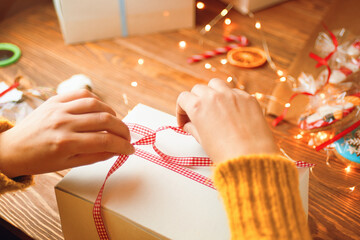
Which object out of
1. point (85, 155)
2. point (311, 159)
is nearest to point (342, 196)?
point (311, 159)

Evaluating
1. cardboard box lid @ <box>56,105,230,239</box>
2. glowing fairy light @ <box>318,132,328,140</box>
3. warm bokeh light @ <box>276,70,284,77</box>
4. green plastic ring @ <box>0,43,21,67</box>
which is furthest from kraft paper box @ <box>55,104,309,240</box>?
green plastic ring @ <box>0,43,21,67</box>

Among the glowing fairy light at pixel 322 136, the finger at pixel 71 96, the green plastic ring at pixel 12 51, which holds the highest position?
the finger at pixel 71 96

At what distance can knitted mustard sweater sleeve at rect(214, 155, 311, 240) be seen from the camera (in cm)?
42

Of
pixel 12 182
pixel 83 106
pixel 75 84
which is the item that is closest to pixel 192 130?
pixel 83 106

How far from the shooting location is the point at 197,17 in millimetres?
1178

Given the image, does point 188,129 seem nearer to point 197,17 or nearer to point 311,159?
point 311,159

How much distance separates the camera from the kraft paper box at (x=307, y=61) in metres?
0.85

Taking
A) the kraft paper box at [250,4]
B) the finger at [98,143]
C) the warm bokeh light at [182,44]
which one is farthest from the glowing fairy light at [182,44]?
the finger at [98,143]

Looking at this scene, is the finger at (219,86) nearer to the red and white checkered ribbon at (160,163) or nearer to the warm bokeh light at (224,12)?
the red and white checkered ribbon at (160,163)

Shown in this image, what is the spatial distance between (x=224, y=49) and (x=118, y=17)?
0.34 m

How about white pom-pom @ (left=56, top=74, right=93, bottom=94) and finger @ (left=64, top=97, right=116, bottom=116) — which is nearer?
finger @ (left=64, top=97, right=116, bottom=116)

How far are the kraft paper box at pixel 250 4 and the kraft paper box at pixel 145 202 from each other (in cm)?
75

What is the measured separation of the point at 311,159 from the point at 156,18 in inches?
25.4

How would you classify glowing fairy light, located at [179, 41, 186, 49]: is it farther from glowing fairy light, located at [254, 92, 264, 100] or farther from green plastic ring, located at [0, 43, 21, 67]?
green plastic ring, located at [0, 43, 21, 67]
